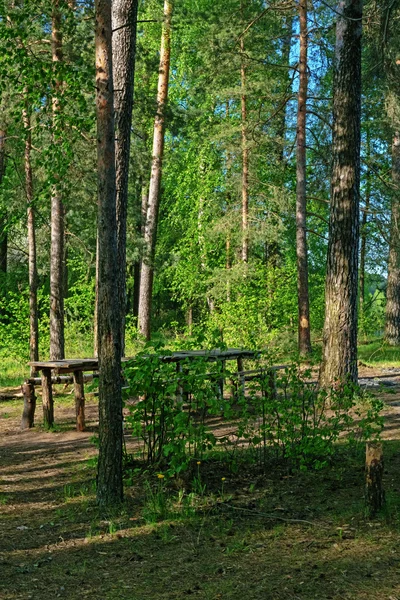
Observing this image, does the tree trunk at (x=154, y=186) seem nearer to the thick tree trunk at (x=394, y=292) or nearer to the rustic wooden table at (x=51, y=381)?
the thick tree trunk at (x=394, y=292)

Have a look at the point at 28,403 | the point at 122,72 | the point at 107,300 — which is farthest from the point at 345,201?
the point at 28,403

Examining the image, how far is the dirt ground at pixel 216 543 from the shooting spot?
4363 mm

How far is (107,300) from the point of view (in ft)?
18.9

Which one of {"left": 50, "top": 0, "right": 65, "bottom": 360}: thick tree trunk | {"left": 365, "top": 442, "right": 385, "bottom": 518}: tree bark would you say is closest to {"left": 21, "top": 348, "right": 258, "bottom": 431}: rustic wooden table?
{"left": 50, "top": 0, "right": 65, "bottom": 360}: thick tree trunk

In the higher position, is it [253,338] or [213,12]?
[213,12]

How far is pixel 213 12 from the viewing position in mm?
17672

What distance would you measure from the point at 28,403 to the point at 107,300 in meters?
4.69

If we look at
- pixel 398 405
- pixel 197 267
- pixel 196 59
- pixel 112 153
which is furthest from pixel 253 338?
pixel 196 59

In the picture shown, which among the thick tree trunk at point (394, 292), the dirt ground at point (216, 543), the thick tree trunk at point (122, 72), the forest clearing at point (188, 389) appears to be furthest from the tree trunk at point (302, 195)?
the dirt ground at point (216, 543)

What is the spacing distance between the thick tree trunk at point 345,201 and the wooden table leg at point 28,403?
3960 mm

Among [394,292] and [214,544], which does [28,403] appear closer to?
[214,544]

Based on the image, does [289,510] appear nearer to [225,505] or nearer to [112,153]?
[225,505]

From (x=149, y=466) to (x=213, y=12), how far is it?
1392 cm

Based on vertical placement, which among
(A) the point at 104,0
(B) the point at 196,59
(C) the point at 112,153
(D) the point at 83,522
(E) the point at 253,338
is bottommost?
(D) the point at 83,522
